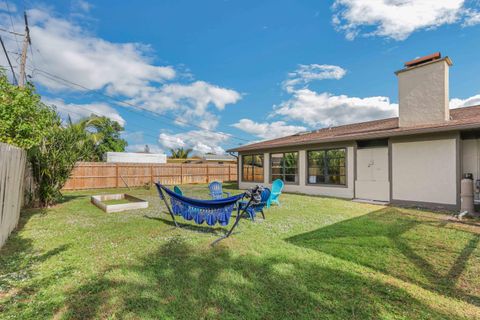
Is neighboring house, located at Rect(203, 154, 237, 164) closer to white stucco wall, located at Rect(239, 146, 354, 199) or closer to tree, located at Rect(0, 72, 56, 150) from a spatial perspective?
white stucco wall, located at Rect(239, 146, 354, 199)

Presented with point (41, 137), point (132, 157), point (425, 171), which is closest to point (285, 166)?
point (425, 171)

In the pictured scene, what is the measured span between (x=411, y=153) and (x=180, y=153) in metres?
28.5

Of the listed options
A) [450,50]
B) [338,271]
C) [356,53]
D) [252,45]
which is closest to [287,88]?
[252,45]

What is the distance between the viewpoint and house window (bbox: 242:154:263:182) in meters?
14.1

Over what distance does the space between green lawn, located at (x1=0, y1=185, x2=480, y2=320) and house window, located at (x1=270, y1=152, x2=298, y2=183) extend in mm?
6909

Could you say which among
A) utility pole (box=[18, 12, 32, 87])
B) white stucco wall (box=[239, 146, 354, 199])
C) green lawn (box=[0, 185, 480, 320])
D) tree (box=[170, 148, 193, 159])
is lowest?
green lawn (box=[0, 185, 480, 320])

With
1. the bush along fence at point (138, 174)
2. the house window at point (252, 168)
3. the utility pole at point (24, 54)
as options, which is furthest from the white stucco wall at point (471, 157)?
the utility pole at point (24, 54)

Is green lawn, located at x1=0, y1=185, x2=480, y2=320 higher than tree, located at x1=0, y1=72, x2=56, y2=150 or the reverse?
the reverse

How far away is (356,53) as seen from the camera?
1147 cm

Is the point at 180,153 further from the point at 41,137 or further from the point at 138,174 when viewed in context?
the point at 41,137

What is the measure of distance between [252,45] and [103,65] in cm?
1075

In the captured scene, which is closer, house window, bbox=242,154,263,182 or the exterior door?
the exterior door

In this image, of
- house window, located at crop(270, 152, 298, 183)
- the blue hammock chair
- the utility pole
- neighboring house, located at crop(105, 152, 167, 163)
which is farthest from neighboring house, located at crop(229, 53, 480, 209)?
neighboring house, located at crop(105, 152, 167, 163)

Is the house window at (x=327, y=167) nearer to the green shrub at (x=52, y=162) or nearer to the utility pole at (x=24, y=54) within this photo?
the green shrub at (x=52, y=162)
